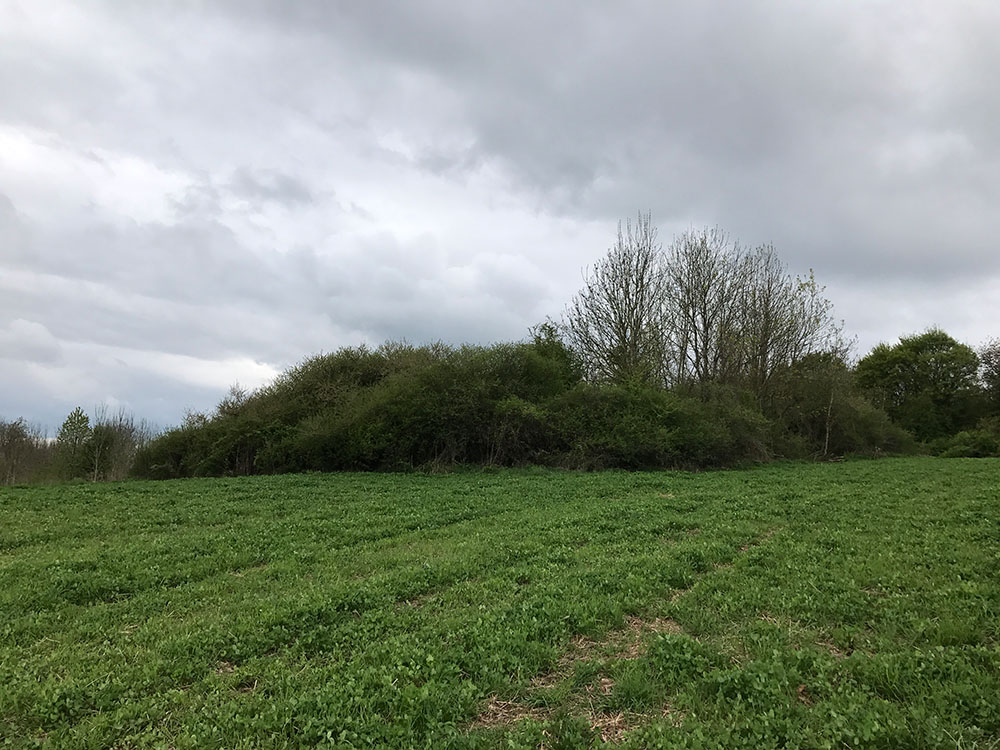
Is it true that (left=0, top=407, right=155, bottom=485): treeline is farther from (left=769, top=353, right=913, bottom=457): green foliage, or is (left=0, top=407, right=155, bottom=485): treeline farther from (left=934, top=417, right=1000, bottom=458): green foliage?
(left=934, top=417, right=1000, bottom=458): green foliage

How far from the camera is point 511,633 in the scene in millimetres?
5160

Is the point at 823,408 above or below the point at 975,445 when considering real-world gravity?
above

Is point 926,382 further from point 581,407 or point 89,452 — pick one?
point 89,452

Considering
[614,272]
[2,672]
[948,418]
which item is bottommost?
[2,672]

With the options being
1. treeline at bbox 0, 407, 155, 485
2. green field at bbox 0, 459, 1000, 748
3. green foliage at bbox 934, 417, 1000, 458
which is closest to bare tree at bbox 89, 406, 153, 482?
treeline at bbox 0, 407, 155, 485

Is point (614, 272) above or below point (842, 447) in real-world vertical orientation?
above

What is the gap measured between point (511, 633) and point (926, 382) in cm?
5698

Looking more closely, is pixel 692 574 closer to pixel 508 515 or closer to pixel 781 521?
pixel 781 521

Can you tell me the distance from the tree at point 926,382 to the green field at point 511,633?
42393 mm

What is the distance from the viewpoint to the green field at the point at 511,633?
377 cm

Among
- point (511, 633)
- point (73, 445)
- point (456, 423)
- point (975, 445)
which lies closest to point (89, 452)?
point (73, 445)

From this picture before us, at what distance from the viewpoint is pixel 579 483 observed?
18.1 metres

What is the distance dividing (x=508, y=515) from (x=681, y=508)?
403cm

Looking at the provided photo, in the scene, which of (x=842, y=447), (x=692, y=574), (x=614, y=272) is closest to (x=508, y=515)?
(x=692, y=574)
